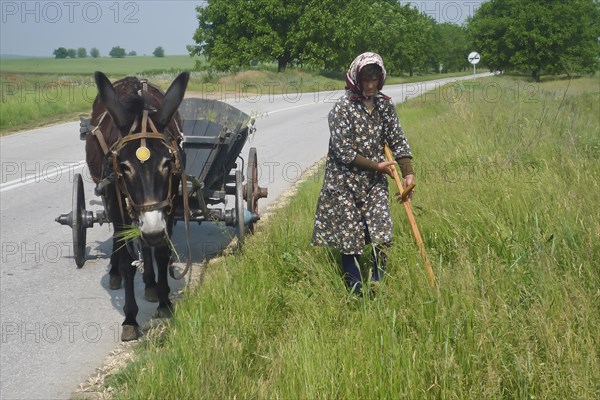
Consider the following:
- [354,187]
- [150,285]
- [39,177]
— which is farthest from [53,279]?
[39,177]

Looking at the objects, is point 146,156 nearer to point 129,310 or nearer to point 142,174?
point 142,174

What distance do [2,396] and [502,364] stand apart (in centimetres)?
310

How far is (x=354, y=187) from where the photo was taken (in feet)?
16.2

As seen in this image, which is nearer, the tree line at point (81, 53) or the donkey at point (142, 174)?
the donkey at point (142, 174)

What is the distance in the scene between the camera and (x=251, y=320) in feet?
14.9

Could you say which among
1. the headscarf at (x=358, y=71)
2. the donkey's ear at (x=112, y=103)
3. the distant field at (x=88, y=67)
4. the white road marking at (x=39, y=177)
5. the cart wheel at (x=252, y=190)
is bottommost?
the white road marking at (x=39, y=177)

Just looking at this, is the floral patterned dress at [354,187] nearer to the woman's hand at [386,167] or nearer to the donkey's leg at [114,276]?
the woman's hand at [386,167]

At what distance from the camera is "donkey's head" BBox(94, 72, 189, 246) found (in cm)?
462

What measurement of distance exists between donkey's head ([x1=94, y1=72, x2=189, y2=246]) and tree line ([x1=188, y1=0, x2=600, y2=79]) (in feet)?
168

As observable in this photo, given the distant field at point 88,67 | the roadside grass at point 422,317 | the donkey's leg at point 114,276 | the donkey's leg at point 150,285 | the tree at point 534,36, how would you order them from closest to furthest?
the roadside grass at point 422,317
the donkey's leg at point 150,285
the donkey's leg at point 114,276
the tree at point 534,36
the distant field at point 88,67

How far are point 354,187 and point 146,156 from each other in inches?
59.4

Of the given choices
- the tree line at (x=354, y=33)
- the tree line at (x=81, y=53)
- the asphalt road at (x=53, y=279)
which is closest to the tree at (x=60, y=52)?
the tree line at (x=81, y=53)

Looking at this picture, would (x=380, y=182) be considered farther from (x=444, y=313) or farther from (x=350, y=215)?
(x=444, y=313)

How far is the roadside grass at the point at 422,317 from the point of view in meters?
3.44
